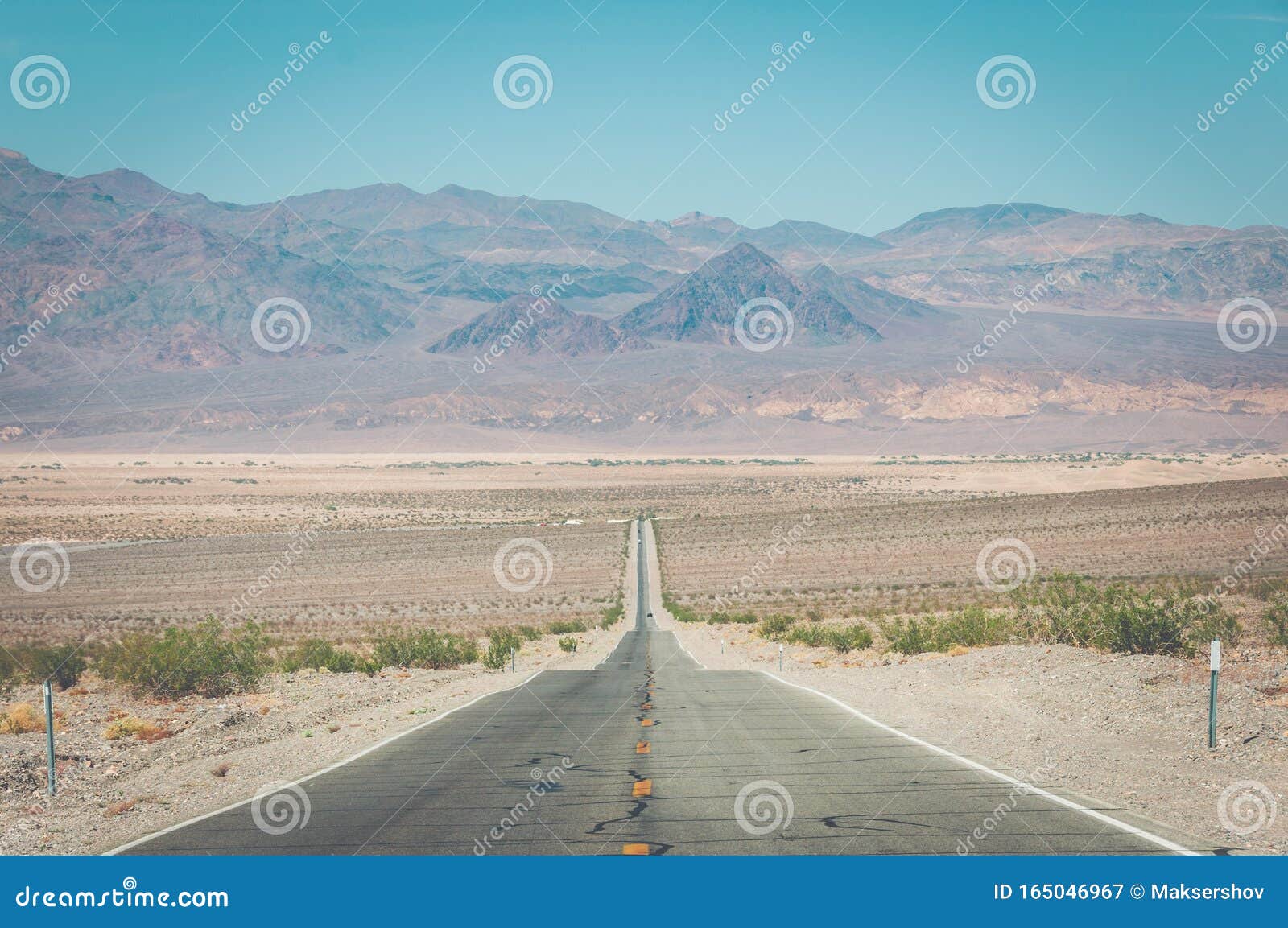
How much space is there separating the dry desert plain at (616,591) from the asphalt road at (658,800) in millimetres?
970

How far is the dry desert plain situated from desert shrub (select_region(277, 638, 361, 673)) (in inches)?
23.0

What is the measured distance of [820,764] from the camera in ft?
34.1

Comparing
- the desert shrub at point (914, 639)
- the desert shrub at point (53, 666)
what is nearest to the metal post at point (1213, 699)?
the desert shrub at point (914, 639)

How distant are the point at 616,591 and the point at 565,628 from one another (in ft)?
46.7

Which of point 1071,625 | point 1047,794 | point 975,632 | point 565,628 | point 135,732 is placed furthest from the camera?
point 565,628

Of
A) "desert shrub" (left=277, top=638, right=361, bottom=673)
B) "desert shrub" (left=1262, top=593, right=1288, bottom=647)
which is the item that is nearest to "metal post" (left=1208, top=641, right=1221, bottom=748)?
"desert shrub" (left=1262, top=593, right=1288, bottom=647)

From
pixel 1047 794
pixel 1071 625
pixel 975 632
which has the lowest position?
pixel 1047 794

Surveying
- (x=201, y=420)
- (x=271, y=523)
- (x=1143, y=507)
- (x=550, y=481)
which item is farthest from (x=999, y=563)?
(x=201, y=420)

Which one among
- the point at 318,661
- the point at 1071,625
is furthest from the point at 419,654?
the point at 1071,625

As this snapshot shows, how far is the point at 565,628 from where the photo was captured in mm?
40062

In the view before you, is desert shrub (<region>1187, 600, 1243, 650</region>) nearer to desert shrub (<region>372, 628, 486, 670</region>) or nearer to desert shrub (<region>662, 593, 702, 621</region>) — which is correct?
desert shrub (<region>372, 628, 486, 670</region>)

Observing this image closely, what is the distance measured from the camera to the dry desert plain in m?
11.7

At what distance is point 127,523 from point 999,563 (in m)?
68.8

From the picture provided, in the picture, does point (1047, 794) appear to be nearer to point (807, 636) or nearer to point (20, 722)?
point (20, 722)
